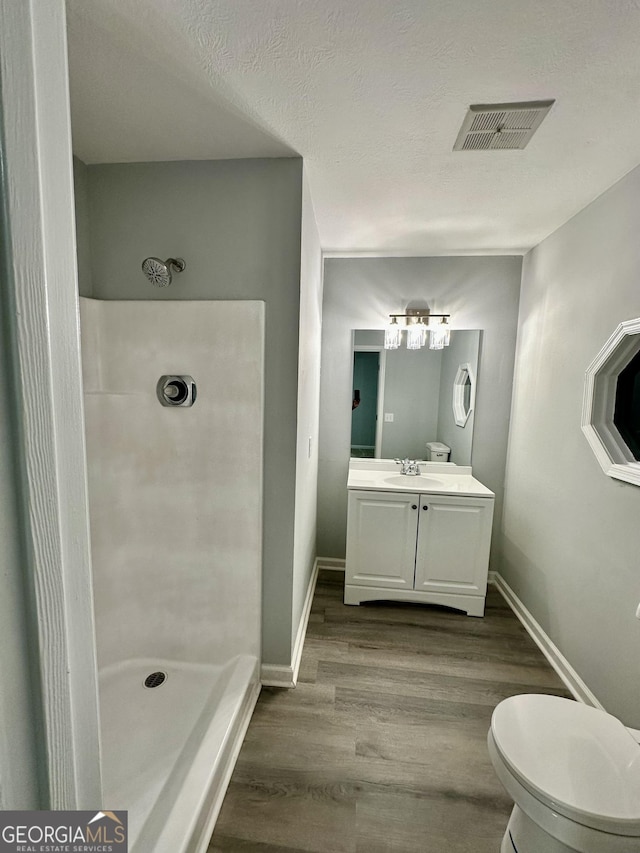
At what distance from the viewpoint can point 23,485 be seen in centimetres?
36

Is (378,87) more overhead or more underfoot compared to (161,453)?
more overhead

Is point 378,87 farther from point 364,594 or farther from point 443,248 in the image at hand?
point 364,594

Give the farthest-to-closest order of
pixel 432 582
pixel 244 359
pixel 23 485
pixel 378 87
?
pixel 432 582 < pixel 244 359 < pixel 378 87 < pixel 23 485

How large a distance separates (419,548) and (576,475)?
102 cm

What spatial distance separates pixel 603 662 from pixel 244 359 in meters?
2.10

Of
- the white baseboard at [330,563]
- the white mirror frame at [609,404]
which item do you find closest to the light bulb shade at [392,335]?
the white mirror frame at [609,404]

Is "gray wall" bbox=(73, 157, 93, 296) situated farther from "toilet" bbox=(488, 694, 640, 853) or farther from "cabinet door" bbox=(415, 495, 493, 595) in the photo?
"toilet" bbox=(488, 694, 640, 853)

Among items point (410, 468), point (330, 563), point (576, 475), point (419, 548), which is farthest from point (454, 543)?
point (330, 563)

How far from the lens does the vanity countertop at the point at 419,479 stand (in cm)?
247

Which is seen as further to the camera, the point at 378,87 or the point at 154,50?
the point at 378,87

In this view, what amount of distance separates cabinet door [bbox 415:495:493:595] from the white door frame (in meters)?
2.24

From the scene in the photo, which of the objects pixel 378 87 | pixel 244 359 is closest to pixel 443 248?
pixel 378 87

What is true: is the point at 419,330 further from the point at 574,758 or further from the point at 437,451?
the point at 574,758

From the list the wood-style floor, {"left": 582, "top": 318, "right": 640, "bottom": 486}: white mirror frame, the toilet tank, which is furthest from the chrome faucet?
{"left": 582, "top": 318, "right": 640, "bottom": 486}: white mirror frame
